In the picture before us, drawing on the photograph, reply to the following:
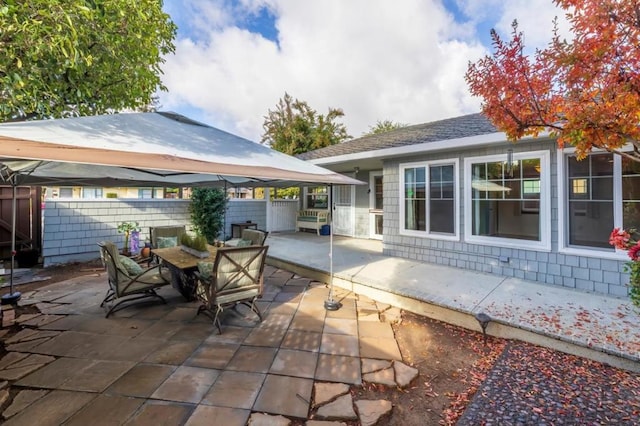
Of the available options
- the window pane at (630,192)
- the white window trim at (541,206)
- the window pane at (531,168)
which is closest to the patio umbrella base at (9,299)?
the white window trim at (541,206)

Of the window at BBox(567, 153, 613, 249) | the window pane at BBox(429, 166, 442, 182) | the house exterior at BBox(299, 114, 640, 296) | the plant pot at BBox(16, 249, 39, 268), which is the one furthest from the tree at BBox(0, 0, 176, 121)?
the window at BBox(567, 153, 613, 249)

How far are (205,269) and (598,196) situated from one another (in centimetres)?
629

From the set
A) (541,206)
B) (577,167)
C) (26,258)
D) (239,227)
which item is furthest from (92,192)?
(577,167)

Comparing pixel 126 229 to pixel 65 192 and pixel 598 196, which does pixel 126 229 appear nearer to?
pixel 65 192

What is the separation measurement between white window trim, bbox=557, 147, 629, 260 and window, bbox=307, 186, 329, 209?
24.6ft

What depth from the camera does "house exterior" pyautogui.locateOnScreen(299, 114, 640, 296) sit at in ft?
14.6

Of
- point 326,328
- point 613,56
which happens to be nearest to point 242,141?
point 326,328

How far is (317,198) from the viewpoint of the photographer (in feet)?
38.2

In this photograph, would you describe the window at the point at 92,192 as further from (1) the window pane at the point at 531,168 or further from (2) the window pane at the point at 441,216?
(1) the window pane at the point at 531,168

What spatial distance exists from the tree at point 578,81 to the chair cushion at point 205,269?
13.4ft

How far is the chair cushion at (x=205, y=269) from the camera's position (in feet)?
12.6

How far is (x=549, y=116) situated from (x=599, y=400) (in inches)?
107

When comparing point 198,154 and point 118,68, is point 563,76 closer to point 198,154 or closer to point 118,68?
point 198,154

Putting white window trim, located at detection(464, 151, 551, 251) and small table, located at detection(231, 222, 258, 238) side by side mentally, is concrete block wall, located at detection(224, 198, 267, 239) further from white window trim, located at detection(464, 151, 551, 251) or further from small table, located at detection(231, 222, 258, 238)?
white window trim, located at detection(464, 151, 551, 251)
